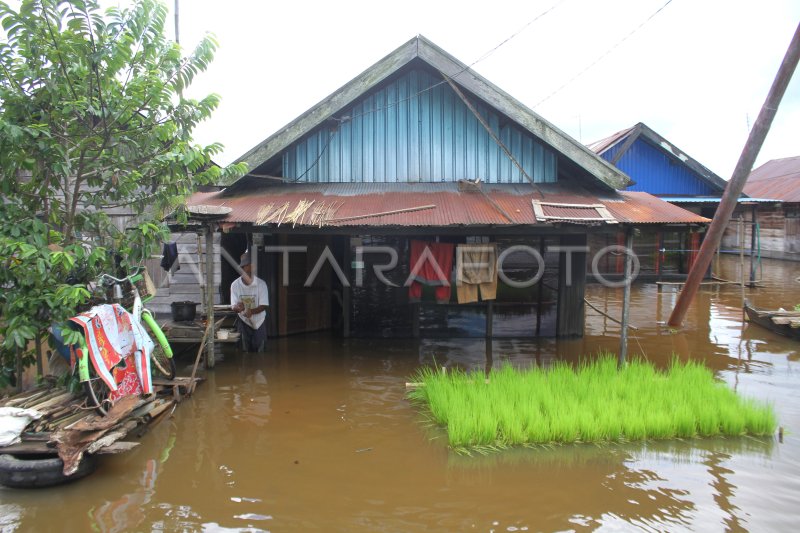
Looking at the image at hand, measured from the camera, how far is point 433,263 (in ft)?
29.4

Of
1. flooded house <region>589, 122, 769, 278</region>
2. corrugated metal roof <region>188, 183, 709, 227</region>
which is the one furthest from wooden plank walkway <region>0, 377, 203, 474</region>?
flooded house <region>589, 122, 769, 278</region>

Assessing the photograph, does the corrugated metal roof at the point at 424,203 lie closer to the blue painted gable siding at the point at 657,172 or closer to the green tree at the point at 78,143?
the green tree at the point at 78,143

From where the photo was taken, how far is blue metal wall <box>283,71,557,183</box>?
940 centimetres

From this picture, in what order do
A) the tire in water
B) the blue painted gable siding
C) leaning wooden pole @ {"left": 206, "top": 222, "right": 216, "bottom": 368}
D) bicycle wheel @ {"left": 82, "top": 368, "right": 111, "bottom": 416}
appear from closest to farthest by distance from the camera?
the tire in water, bicycle wheel @ {"left": 82, "top": 368, "right": 111, "bottom": 416}, leaning wooden pole @ {"left": 206, "top": 222, "right": 216, "bottom": 368}, the blue painted gable siding

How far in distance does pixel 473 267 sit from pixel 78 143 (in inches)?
230

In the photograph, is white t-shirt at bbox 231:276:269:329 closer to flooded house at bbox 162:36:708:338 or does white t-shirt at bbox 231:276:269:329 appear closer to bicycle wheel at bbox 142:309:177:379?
flooded house at bbox 162:36:708:338

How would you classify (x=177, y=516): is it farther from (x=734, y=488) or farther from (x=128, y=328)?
(x=734, y=488)

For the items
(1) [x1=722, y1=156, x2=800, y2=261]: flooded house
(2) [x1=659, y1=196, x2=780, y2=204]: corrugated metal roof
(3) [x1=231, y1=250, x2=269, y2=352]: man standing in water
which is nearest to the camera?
(3) [x1=231, y1=250, x2=269, y2=352]: man standing in water

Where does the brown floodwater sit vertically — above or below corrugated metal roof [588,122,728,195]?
below

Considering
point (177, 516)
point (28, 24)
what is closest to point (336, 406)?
point (177, 516)

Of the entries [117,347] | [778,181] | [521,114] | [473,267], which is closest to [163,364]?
[117,347]

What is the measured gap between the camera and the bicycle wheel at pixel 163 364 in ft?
22.4

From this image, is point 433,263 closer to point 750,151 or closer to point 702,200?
point 750,151

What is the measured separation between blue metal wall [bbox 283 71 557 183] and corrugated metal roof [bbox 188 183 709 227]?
30 centimetres
